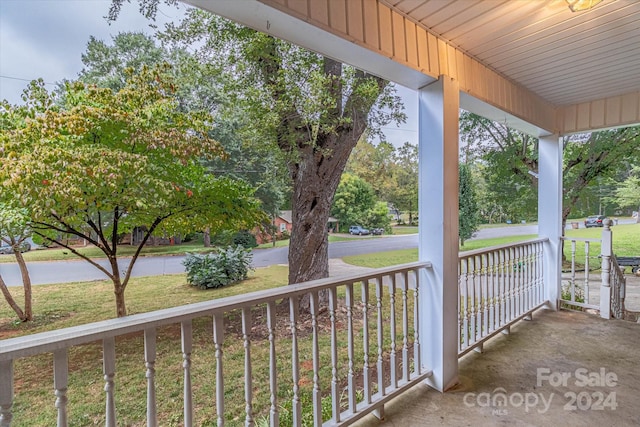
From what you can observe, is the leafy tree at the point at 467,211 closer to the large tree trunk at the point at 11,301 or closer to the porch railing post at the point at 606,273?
the porch railing post at the point at 606,273

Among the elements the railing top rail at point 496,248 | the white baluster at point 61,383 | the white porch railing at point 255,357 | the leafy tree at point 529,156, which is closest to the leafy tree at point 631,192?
the leafy tree at point 529,156

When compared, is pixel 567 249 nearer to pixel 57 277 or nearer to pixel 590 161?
pixel 590 161

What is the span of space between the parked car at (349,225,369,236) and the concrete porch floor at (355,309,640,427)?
146cm

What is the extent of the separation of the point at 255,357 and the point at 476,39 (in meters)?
3.17

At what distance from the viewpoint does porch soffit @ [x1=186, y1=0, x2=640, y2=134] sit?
1409mm

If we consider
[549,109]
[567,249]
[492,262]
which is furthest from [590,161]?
[492,262]

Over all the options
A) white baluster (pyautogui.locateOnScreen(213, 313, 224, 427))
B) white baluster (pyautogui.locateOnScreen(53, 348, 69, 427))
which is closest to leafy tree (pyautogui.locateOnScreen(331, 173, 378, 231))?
white baluster (pyautogui.locateOnScreen(213, 313, 224, 427))

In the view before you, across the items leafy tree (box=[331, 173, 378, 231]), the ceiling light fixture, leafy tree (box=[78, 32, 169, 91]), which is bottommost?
leafy tree (box=[331, 173, 378, 231])

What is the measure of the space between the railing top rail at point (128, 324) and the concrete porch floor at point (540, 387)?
1.03m

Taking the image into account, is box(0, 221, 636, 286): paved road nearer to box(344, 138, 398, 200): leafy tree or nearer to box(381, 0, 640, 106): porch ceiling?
box(344, 138, 398, 200): leafy tree

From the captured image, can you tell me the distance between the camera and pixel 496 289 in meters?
2.87

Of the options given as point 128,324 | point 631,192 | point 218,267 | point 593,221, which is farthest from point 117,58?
point 631,192

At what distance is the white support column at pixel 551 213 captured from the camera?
353 centimetres

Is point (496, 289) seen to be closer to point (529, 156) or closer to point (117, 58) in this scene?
point (117, 58)
